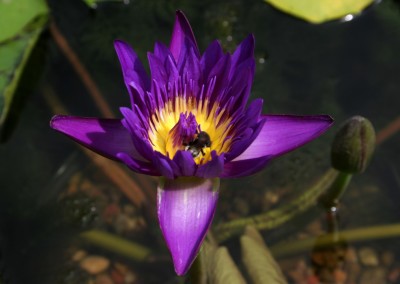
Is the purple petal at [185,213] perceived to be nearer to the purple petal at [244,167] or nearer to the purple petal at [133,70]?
the purple petal at [244,167]

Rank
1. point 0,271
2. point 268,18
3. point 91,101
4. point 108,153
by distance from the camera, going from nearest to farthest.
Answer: point 108,153 → point 0,271 → point 91,101 → point 268,18

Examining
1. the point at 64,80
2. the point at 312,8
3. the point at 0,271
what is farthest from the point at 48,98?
the point at 312,8

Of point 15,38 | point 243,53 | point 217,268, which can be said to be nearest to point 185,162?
point 243,53

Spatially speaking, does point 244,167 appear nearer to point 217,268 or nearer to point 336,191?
point 217,268

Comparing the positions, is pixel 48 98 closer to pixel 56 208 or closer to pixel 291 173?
pixel 56 208

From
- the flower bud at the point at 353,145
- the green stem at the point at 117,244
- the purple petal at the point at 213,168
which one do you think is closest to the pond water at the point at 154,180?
the green stem at the point at 117,244

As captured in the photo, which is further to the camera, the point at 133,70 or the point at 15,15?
the point at 15,15

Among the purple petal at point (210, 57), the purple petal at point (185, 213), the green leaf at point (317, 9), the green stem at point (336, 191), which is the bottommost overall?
the green stem at point (336, 191)
